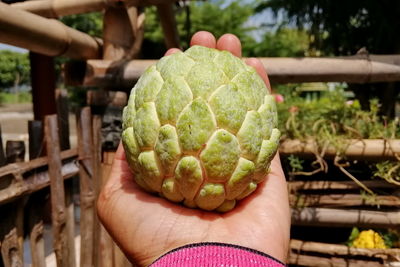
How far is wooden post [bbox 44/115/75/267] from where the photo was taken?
1577 mm

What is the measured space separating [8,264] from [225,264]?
1121 millimetres

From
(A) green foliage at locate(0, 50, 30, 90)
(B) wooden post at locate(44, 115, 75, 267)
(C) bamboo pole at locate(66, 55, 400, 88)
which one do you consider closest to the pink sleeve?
(B) wooden post at locate(44, 115, 75, 267)

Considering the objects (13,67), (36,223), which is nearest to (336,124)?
(36,223)

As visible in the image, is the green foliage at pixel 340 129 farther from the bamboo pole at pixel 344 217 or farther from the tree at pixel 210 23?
the tree at pixel 210 23

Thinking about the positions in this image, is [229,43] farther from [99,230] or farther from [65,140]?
[99,230]

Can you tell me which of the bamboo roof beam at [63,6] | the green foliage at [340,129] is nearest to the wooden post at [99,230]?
the bamboo roof beam at [63,6]

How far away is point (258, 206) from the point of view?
1.12 m

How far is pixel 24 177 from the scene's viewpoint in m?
1.48

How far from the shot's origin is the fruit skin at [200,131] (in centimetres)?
91

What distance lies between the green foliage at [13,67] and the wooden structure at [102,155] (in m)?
29.4

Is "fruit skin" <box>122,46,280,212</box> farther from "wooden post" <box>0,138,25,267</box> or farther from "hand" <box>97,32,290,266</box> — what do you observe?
"wooden post" <box>0,138,25,267</box>

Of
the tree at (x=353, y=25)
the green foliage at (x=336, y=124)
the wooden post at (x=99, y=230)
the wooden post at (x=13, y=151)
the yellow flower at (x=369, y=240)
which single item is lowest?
the yellow flower at (x=369, y=240)

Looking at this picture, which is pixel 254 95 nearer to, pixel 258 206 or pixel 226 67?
pixel 226 67

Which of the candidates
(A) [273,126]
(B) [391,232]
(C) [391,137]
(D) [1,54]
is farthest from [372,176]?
(D) [1,54]
